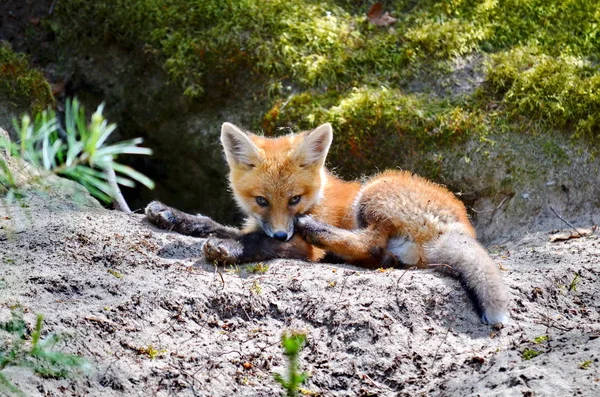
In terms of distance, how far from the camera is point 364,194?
16.4 feet

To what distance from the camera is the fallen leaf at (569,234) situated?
4.96 meters

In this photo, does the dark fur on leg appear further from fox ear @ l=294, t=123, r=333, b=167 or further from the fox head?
fox ear @ l=294, t=123, r=333, b=167

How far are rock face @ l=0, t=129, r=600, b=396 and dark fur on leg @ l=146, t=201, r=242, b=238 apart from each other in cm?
53

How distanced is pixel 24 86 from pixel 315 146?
3.30 metres

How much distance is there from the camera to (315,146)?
5.15 metres

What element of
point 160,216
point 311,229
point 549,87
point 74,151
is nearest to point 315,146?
point 311,229

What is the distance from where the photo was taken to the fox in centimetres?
455

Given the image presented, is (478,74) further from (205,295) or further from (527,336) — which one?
(205,295)

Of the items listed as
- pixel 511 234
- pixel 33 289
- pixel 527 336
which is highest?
pixel 33 289

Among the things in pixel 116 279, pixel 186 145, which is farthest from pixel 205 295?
pixel 186 145

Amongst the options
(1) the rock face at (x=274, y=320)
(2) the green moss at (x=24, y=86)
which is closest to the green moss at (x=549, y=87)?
(1) the rock face at (x=274, y=320)

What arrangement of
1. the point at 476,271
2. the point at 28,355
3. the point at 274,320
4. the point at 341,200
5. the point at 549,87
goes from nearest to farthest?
the point at 28,355
the point at 274,320
the point at 476,271
the point at 341,200
the point at 549,87

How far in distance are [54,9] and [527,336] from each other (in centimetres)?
620

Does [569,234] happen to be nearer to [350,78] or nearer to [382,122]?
[382,122]
